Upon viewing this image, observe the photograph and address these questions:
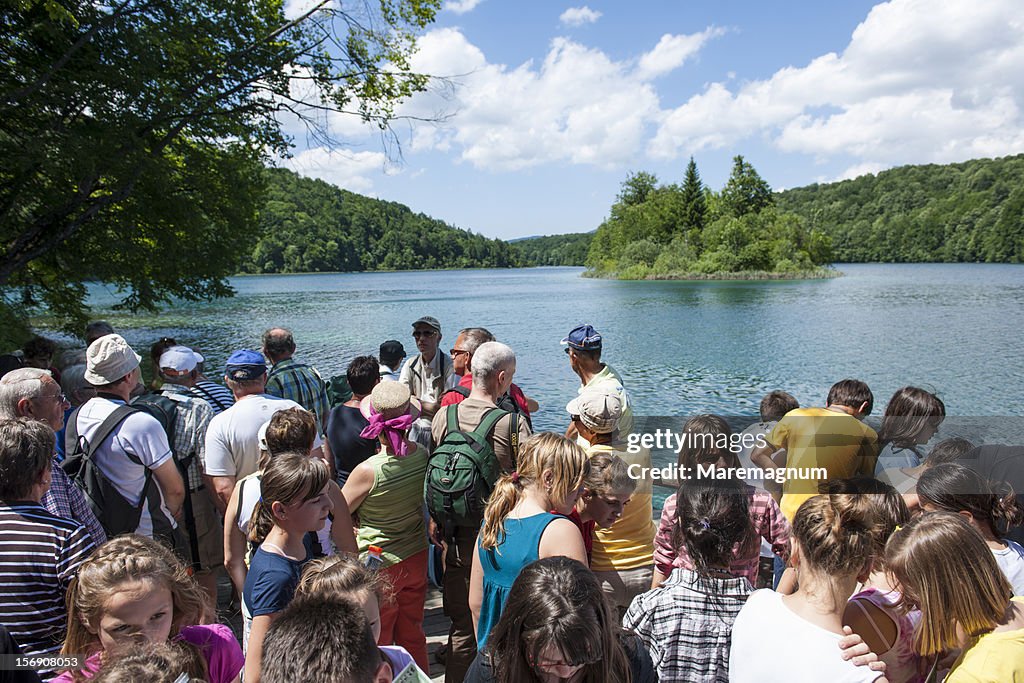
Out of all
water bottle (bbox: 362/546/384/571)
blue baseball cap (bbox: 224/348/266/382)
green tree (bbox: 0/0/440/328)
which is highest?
green tree (bbox: 0/0/440/328)

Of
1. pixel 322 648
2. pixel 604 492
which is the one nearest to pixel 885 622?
pixel 604 492

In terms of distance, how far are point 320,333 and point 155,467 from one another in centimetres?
2303

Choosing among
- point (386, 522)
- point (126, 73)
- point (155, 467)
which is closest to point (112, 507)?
point (155, 467)

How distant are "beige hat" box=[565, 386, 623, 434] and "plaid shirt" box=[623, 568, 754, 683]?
1.10 metres

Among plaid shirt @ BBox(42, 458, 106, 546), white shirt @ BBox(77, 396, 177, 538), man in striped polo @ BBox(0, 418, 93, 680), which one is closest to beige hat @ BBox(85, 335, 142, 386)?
white shirt @ BBox(77, 396, 177, 538)

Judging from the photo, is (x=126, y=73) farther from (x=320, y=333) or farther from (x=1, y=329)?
(x=320, y=333)

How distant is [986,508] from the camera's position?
243cm

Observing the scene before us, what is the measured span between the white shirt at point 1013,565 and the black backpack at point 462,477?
1.98 meters

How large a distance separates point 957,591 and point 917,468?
1.66 metres

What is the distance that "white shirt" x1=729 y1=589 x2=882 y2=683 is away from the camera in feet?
5.95

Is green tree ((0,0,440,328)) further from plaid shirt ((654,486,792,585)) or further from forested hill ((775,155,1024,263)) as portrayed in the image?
forested hill ((775,155,1024,263))

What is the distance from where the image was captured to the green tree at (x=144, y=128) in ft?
26.0

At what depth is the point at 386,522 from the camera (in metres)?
3.21

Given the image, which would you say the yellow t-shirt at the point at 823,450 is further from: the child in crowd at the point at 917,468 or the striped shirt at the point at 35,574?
the striped shirt at the point at 35,574
